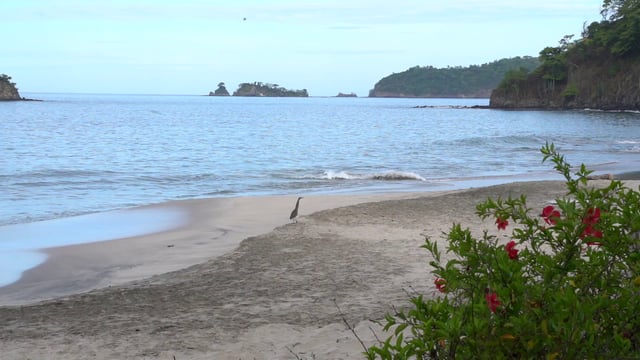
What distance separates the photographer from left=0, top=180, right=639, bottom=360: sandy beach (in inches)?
213

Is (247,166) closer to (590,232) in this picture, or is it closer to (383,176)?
(383,176)

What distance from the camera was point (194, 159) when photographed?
29906mm

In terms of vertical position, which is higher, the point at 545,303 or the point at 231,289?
the point at 545,303

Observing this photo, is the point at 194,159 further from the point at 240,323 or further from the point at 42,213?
the point at 240,323

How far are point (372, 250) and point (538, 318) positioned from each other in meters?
6.53

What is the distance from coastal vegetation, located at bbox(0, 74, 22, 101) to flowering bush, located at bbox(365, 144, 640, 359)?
152369 millimetres

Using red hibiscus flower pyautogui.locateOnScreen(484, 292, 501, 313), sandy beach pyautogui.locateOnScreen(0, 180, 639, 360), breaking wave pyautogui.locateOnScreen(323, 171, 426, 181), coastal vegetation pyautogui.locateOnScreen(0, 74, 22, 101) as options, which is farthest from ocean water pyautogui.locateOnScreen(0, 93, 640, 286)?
coastal vegetation pyautogui.locateOnScreen(0, 74, 22, 101)

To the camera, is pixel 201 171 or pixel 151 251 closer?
pixel 151 251

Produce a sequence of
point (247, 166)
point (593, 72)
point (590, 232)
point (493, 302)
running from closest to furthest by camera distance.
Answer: point (493, 302) → point (590, 232) → point (247, 166) → point (593, 72)

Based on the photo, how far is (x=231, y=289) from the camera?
23.2 ft

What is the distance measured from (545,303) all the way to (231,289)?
498 centimetres

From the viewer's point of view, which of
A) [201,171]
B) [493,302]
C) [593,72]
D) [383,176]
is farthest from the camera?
[593,72]

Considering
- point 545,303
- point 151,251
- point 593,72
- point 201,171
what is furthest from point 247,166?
point 593,72

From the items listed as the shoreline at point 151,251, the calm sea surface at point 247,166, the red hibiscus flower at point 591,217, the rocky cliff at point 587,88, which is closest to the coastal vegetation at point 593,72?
the rocky cliff at point 587,88
